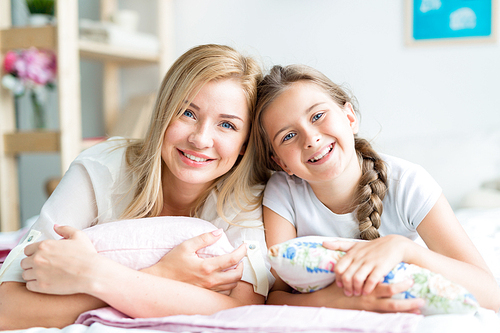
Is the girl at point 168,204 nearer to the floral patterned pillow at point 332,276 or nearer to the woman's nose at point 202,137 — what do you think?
the woman's nose at point 202,137

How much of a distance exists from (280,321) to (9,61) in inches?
86.2

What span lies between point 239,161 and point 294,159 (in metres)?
0.25

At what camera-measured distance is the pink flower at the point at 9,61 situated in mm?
2236

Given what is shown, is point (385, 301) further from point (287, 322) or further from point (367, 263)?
point (287, 322)

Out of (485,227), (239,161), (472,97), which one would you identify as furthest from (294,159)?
(472,97)

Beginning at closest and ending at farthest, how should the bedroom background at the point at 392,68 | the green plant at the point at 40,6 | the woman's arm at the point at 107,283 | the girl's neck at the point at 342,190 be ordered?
the woman's arm at the point at 107,283, the girl's neck at the point at 342,190, the bedroom background at the point at 392,68, the green plant at the point at 40,6

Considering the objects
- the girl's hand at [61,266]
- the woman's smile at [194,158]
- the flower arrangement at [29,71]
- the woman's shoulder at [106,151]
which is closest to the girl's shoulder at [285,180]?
the woman's smile at [194,158]

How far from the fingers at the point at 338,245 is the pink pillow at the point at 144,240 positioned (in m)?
0.22

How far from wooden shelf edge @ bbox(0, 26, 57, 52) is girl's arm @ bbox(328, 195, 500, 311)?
1945 millimetres

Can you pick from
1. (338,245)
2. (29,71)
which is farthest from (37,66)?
(338,245)

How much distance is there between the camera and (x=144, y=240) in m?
0.89

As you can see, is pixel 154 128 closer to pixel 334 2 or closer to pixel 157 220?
pixel 157 220

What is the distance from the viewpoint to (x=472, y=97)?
7.04ft

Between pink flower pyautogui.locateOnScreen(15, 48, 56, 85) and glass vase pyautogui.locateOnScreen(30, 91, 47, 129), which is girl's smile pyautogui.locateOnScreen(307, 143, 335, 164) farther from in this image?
glass vase pyautogui.locateOnScreen(30, 91, 47, 129)
